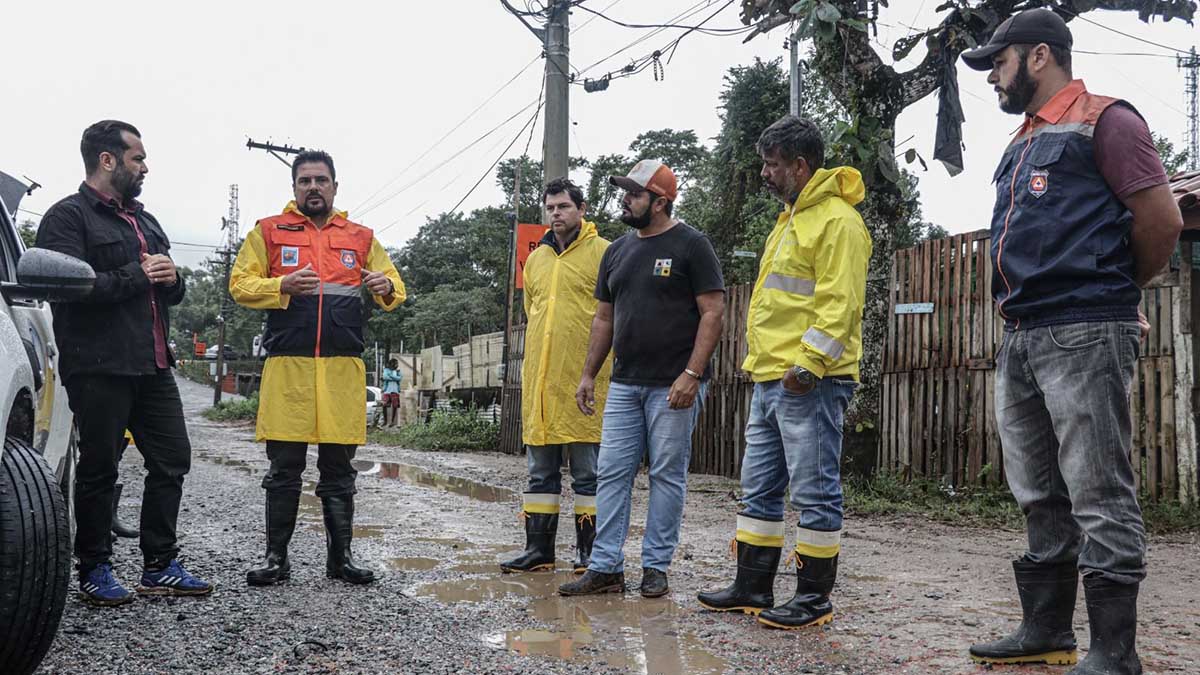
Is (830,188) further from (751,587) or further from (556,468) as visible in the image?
(556,468)

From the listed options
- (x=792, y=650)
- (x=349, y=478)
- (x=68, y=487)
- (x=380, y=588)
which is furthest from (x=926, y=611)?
(x=68, y=487)

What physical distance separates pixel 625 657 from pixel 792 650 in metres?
0.63

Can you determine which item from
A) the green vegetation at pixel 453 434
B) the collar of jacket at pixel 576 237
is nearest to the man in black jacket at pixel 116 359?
the collar of jacket at pixel 576 237

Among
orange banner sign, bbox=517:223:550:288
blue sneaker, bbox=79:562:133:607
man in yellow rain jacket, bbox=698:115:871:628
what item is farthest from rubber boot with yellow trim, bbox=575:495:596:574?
orange banner sign, bbox=517:223:550:288

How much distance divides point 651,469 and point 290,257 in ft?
6.88

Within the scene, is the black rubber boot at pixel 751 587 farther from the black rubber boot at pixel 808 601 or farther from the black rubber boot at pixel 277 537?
the black rubber boot at pixel 277 537

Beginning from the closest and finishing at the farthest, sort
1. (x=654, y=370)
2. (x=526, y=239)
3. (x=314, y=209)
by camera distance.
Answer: (x=654, y=370) < (x=314, y=209) < (x=526, y=239)

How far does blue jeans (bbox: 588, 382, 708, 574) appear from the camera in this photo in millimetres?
4719

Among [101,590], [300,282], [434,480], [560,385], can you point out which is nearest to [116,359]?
[300,282]

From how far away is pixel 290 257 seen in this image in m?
5.10

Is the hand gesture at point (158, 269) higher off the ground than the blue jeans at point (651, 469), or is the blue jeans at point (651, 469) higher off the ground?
the hand gesture at point (158, 269)

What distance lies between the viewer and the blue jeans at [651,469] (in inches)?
186

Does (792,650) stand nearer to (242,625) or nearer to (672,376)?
(672,376)

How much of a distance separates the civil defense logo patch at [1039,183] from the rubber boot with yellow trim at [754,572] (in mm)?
1809
